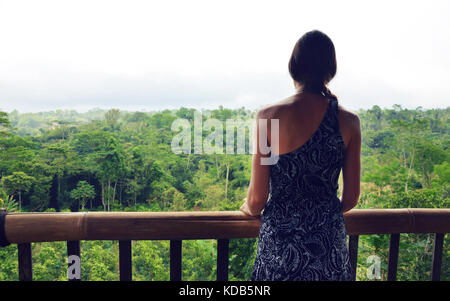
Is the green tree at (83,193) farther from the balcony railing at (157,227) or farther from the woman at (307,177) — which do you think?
the woman at (307,177)

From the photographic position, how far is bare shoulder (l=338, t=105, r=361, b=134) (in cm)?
79

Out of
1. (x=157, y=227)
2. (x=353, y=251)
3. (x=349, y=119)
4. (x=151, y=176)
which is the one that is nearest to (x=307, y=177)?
(x=349, y=119)

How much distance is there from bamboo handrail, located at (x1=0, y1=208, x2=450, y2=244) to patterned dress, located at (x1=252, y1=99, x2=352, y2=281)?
0.07 meters

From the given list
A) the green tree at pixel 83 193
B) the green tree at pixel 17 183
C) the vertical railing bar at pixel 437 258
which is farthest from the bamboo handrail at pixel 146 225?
the green tree at pixel 83 193

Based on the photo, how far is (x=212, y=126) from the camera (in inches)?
985

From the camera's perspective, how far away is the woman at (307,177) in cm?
77

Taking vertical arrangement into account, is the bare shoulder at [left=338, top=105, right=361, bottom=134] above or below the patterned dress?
above

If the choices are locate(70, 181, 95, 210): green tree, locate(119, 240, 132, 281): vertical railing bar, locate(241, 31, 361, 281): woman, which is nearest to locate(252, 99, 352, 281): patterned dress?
locate(241, 31, 361, 281): woman

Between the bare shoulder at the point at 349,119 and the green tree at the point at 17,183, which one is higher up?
the bare shoulder at the point at 349,119

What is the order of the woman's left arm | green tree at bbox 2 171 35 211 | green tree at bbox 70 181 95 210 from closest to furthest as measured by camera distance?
the woman's left arm
green tree at bbox 2 171 35 211
green tree at bbox 70 181 95 210

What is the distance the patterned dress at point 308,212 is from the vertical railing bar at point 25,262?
2.11 ft

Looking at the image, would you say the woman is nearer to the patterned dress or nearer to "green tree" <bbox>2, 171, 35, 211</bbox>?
the patterned dress

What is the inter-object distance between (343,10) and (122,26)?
24554mm
